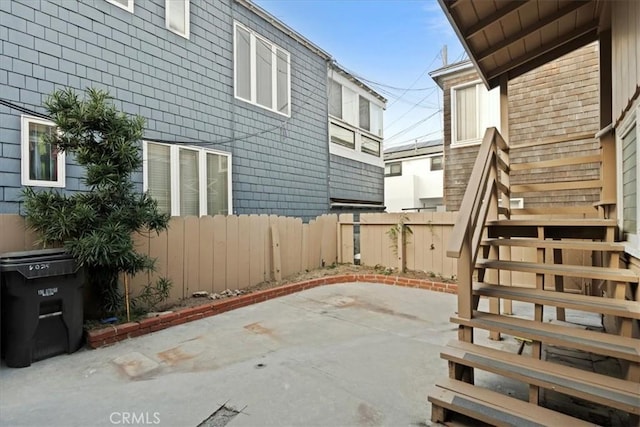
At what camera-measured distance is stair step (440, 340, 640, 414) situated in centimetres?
179

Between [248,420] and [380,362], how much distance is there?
1298 millimetres

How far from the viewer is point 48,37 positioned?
13.9 ft

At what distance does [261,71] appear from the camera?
722cm

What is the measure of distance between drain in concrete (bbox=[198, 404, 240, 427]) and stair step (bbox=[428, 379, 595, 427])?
1.31 meters

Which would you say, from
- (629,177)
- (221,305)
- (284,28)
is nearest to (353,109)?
(284,28)

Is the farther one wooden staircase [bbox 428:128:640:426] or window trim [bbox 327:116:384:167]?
window trim [bbox 327:116:384:167]

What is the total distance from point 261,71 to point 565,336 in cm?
702

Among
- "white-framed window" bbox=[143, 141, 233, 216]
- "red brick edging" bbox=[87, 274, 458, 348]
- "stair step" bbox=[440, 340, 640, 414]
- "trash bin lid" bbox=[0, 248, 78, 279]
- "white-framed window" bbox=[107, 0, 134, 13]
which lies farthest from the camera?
"white-framed window" bbox=[143, 141, 233, 216]

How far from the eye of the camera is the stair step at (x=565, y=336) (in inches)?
78.2

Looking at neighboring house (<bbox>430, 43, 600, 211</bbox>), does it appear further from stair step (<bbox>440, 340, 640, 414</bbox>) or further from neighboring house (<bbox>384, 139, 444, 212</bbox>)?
neighboring house (<bbox>384, 139, 444, 212</bbox>)

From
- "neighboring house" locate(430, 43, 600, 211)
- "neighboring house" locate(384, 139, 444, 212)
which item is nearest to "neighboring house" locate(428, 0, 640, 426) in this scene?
"neighboring house" locate(430, 43, 600, 211)

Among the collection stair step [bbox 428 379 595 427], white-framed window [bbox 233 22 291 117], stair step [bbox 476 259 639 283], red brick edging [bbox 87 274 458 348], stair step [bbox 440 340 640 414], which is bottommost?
red brick edging [bbox 87 274 458 348]

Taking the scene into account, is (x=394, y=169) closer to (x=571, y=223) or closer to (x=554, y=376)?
(x=571, y=223)

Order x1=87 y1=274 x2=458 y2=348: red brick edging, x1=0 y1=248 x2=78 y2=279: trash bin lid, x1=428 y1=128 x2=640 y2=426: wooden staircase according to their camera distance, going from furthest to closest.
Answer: x1=87 y1=274 x2=458 y2=348: red brick edging
x1=0 y1=248 x2=78 y2=279: trash bin lid
x1=428 y1=128 x2=640 y2=426: wooden staircase
